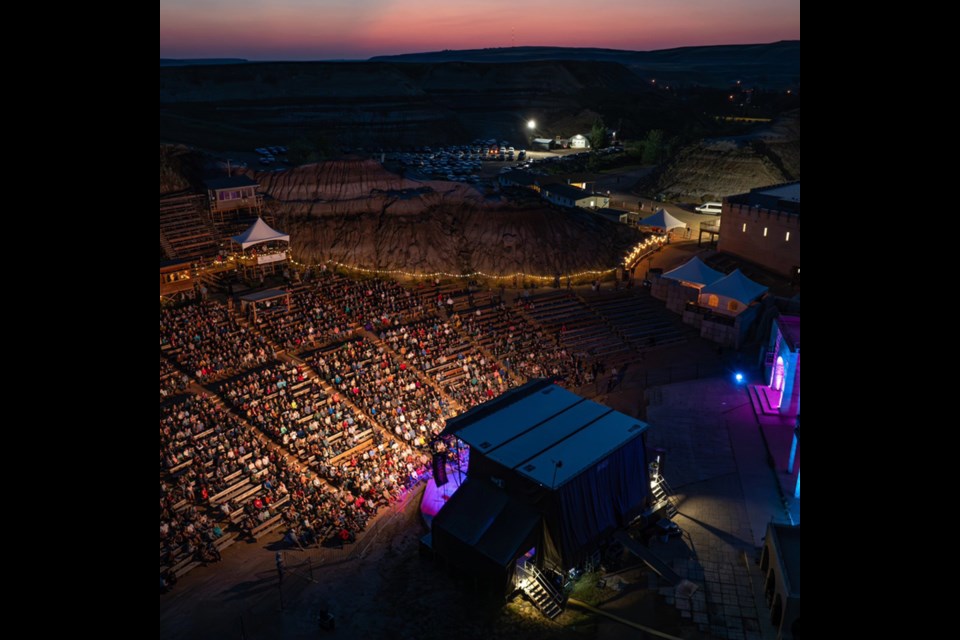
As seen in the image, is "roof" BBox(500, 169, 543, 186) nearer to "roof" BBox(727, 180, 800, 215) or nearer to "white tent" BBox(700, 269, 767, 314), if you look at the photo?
"roof" BBox(727, 180, 800, 215)

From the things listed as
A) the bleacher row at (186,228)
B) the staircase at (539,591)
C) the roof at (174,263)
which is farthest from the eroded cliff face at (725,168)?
the staircase at (539,591)

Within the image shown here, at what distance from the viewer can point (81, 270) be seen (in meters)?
2.46

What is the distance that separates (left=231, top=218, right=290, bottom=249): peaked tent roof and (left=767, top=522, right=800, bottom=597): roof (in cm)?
3232

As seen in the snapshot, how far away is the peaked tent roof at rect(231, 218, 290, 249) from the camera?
40969 millimetres

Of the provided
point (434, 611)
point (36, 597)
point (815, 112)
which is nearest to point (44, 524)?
point (36, 597)

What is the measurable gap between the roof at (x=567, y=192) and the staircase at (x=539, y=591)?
46.3m

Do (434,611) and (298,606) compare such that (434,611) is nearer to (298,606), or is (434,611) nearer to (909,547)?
(298,606)

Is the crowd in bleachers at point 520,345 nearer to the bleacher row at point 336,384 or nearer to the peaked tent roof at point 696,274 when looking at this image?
the bleacher row at point 336,384

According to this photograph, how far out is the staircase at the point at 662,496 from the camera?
936 inches

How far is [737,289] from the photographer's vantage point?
1501 inches

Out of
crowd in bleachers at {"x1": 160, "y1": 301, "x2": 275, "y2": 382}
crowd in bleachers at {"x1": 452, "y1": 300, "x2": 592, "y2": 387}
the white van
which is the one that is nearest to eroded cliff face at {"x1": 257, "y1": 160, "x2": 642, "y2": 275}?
crowd in bleachers at {"x1": 452, "y1": 300, "x2": 592, "y2": 387}

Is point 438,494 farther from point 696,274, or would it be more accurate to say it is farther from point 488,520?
point 696,274

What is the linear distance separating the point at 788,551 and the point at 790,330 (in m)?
14.2

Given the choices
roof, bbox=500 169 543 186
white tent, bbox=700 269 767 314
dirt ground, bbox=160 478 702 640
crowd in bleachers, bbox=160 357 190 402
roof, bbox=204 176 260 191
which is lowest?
dirt ground, bbox=160 478 702 640
